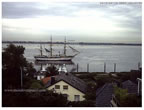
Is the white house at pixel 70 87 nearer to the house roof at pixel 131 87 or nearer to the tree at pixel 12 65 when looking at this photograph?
the tree at pixel 12 65

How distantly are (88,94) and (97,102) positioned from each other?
12 cm

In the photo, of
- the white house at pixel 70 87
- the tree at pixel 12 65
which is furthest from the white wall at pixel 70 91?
the tree at pixel 12 65

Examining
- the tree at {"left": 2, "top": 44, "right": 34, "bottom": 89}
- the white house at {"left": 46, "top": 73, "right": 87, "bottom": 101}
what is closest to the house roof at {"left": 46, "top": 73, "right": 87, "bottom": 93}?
the white house at {"left": 46, "top": 73, "right": 87, "bottom": 101}

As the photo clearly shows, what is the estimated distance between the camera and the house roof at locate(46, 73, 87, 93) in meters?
2.98

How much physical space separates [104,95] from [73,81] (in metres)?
0.35

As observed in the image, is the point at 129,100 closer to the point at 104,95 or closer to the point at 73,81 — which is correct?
the point at 104,95

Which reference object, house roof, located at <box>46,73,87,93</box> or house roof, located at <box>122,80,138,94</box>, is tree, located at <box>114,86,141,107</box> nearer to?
house roof, located at <box>122,80,138,94</box>

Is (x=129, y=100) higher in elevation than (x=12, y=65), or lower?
lower

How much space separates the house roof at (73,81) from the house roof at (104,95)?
16cm

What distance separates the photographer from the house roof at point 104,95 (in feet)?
9.70

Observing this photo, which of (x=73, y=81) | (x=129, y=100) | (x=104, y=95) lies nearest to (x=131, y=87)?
(x=129, y=100)

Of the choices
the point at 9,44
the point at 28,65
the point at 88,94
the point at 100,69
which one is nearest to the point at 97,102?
the point at 88,94

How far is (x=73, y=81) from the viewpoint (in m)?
2.99

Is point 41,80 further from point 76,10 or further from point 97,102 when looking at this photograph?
point 76,10
